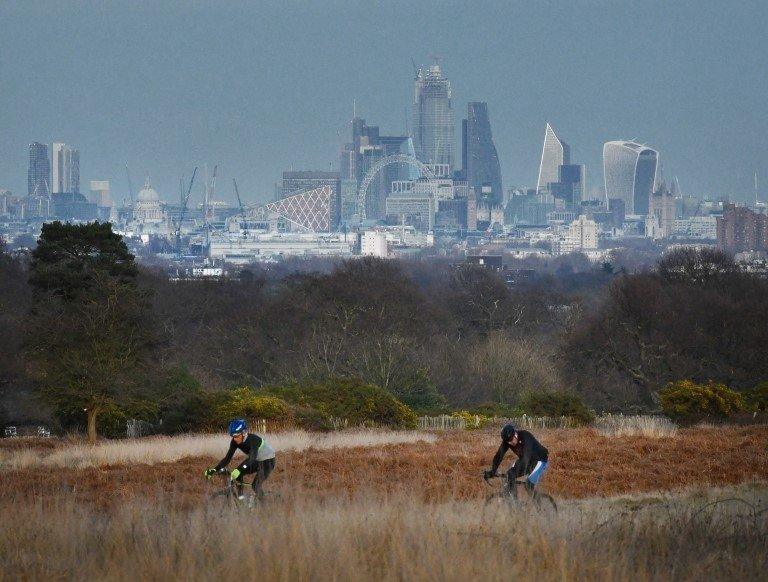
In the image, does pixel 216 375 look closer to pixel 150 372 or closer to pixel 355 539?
pixel 150 372

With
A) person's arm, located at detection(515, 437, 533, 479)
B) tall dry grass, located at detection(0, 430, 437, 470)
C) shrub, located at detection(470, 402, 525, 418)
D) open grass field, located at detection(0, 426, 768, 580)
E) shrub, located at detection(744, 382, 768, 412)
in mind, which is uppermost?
person's arm, located at detection(515, 437, 533, 479)

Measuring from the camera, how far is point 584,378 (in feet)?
167

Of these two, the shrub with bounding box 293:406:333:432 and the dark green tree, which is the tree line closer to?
the dark green tree

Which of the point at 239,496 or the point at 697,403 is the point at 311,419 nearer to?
the point at 697,403

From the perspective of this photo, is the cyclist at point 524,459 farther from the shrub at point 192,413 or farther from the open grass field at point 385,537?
the shrub at point 192,413

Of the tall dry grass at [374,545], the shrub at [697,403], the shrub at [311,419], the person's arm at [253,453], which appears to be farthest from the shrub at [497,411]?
the tall dry grass at [374,545]

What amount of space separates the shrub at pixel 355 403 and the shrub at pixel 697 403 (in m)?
6.70

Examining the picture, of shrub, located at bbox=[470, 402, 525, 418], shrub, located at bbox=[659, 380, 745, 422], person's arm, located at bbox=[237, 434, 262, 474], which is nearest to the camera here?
person's arm, located at bbox=[237, 434, 262, 474]

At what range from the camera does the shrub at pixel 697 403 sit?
3603 cm

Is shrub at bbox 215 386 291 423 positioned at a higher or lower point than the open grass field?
lower

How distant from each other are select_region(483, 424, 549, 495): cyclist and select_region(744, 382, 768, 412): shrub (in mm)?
24406

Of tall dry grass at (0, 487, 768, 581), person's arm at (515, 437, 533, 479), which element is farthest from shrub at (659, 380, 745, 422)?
tall dry grass at (0, 487, 768, 581)

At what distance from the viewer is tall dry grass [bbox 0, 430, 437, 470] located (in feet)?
81.9

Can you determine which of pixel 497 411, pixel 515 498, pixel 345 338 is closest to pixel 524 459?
pixel 515 498
